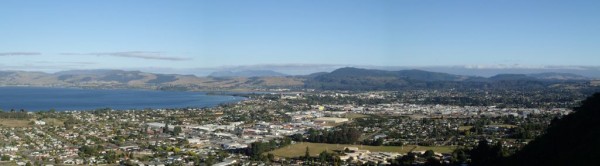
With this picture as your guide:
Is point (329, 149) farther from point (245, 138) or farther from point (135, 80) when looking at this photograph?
point (135, 80)

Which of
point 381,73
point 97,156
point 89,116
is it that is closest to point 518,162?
point 97,156

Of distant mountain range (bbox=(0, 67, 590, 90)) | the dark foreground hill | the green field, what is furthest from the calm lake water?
the dark foreground hill

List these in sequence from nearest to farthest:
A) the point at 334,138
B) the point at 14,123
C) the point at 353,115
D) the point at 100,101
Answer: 1. the point at 334,138
2. the point at 14,123
3. the point at 353,115
4. the point at 100,101

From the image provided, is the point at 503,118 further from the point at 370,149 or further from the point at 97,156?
the point at 97,156

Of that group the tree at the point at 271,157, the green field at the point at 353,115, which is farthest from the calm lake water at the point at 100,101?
the tree at the point at 271,157

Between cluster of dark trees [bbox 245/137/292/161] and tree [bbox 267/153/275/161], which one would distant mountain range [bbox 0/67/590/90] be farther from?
tree [bbox 267/153/275/161]

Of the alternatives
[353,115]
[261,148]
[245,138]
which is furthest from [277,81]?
[261,148]

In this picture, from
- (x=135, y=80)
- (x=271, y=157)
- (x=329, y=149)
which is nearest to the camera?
(x=271, y=157)

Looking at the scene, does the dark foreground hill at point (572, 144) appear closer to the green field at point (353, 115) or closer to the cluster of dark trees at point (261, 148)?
the cluster of dark trees at point (261, 148)
